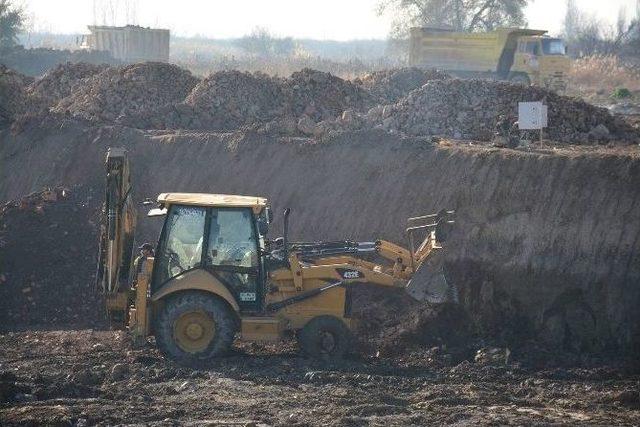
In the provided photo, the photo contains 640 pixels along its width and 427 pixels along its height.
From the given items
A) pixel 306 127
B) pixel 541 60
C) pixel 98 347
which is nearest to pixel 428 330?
pixel 98 347

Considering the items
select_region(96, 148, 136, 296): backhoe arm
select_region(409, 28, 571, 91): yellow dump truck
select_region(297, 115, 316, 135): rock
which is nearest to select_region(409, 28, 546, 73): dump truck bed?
select_region(409, 28, 571, 91): yellow dump truck

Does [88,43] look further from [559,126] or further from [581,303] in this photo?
[581,303]

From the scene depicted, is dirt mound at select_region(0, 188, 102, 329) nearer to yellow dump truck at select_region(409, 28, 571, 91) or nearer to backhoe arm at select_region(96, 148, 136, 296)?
backhoe arm at select_region(96, 148, 136, 296)

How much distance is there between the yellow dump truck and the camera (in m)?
43.5

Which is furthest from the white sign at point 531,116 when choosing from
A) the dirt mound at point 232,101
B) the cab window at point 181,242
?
the dirt mound at point 232,101

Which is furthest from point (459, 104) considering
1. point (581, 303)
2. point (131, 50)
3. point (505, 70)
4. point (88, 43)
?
point (88, 43)

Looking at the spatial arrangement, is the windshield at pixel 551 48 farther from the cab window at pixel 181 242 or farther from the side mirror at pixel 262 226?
the cab window at pixel 181 242

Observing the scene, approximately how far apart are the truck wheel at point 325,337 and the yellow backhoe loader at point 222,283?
0.01 metres

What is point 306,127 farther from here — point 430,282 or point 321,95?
point 430,282

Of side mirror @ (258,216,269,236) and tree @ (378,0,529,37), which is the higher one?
tree @ (378,0,529,37)

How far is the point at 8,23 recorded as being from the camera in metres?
56.8

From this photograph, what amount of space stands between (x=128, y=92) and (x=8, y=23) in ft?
102

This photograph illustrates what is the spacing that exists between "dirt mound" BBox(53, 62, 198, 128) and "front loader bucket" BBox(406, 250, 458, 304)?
13956 mm

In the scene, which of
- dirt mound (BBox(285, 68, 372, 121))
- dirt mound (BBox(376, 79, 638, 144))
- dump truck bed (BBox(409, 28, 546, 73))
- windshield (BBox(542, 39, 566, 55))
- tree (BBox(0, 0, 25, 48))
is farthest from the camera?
tree (BBox(0, 0, 25, 48))
